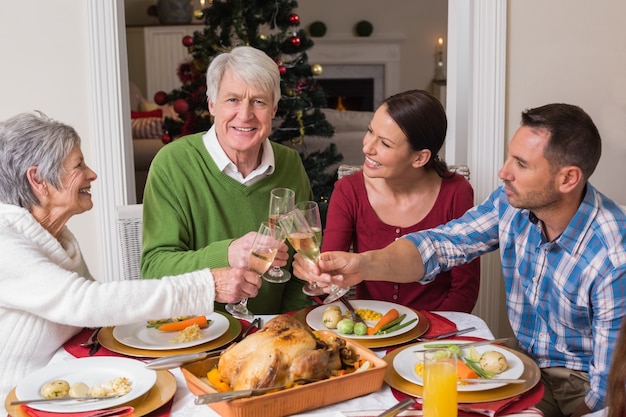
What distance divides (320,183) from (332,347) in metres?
3.13

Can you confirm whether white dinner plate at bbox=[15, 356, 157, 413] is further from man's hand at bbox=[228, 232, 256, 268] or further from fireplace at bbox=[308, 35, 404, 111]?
fireplace at bbox=[308, 35, 404, 111]

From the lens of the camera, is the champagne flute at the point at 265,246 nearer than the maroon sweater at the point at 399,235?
Yes

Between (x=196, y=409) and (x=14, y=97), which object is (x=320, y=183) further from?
(x=196, y=409)

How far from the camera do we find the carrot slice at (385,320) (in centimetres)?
172

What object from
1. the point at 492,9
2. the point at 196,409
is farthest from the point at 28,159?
the point at 492,9

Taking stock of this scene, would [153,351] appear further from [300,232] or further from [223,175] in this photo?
[223,175]

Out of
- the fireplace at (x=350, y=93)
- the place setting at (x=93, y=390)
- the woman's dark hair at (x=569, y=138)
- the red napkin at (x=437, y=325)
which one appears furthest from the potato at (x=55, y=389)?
the fireplace at (x=350, y=93)

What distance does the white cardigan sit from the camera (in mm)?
1604

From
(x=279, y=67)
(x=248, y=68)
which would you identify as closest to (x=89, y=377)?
(x=248, y=68)

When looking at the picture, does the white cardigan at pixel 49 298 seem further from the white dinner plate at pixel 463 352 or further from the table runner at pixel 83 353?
the white dinner plate at pixel 463 352

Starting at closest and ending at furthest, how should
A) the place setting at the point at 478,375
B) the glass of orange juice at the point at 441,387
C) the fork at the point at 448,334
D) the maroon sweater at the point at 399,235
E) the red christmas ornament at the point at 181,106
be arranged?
1. the glass of orange juice at the point at 441,387
2. the place setting at the point at 478,375
3. the fork at the point at 448,334
4. the maroon sweater at the point at 399,235
5. the red christmas ornament at the point at 181,106

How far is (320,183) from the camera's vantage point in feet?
14.8

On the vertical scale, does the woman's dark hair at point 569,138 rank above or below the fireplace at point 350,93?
above

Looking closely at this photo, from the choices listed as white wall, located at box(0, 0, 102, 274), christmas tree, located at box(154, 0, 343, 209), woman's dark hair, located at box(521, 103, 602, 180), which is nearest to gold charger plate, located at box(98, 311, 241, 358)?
woman's dark hair, located at box(521, 103, 602, 180)
